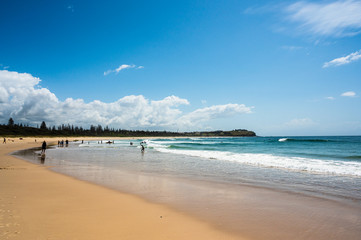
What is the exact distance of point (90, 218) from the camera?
225 inches

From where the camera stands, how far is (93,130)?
7180 inches

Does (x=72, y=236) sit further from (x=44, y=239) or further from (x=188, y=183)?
(x=188, y=183)

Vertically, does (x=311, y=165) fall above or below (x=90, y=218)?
below

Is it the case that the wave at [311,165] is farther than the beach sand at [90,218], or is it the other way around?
the wave at [311,165]

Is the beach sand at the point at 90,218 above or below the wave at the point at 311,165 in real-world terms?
above

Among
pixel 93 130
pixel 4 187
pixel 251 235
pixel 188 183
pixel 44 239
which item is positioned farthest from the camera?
pixel 93 130

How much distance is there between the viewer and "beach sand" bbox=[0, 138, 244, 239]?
4766 millimetres

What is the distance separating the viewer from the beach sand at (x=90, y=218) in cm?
477

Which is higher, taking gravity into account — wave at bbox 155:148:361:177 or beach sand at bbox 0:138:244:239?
beach sand at bbox 0:138:244:239

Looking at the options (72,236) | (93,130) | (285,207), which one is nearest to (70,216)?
(72,236)

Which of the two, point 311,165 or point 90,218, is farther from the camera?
point 311,165

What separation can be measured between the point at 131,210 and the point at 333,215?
19.4 feet

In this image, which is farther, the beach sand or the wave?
the wave

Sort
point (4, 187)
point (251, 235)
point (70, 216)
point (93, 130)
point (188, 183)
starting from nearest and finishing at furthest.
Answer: point (251, 235)
point (70, 216)
point (4, 187)
point (188, 183)
point (93, 130)
